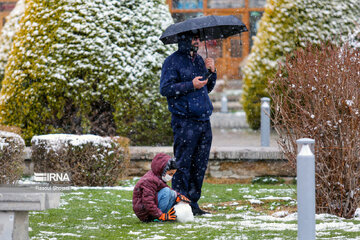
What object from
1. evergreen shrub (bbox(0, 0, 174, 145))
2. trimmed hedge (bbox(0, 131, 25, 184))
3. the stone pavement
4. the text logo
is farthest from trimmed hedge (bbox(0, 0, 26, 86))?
trimmed hedge (bbox(0, 131, 25, 184))

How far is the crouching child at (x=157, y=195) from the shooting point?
601 centimetres

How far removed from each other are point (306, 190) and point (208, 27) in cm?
226

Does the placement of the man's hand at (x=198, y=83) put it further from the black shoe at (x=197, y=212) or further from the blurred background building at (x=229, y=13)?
the blurred background building at (x=229, y=13)

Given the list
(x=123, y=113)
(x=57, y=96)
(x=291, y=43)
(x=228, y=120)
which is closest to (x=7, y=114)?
(x=57, y=96)

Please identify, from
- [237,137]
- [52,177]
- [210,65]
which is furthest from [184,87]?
[237,137]

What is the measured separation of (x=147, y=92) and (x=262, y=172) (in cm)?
187

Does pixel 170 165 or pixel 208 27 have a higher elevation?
pixel 208 27

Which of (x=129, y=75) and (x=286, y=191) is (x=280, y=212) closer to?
(x=286, y=191)

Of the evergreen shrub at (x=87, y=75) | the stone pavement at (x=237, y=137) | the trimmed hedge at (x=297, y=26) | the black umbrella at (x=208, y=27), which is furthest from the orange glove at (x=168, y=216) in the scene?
the trimmed hedge at (x=297, y=26)

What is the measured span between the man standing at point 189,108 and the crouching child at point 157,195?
0.84 feet

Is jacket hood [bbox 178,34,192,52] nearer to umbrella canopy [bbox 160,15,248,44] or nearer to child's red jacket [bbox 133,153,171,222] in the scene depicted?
umbrella canopy [bbox 160,15,248,44]

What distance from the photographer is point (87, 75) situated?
31.9 feet

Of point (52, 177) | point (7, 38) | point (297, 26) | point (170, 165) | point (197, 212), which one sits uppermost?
point (297, 26)

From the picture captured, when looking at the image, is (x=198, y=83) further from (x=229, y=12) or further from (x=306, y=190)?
(x=229, y=12)
